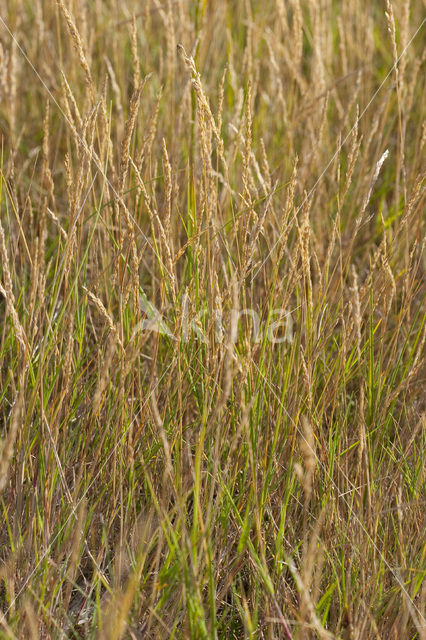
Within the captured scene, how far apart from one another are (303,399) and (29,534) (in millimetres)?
489

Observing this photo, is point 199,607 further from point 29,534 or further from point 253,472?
point 29,534

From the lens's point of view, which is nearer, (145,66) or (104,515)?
(104,515)

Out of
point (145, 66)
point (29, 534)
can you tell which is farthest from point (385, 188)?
point (29, 534)

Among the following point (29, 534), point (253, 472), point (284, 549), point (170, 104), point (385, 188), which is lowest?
point (284, 549)

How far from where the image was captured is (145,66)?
2.24 metres

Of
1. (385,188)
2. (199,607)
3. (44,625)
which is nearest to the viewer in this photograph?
(199,607)

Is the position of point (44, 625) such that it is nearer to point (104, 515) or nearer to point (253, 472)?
point (104, 515)

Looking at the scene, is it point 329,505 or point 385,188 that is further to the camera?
point 385,188

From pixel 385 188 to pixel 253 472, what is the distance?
1219 mm

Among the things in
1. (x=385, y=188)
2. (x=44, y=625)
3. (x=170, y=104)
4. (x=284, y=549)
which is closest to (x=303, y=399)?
(x=284, y=549)

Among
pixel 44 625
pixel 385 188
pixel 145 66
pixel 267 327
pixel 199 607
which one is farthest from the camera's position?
pixel 145 66

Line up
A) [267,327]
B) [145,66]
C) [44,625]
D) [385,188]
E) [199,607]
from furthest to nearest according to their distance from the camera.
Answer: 1. [145,66]
2. [385,188]
3. [267,327]
4. [44,625]
5. [199,607]

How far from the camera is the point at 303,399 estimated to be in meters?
1.20

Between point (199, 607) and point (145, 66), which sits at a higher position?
point (145, 66)
